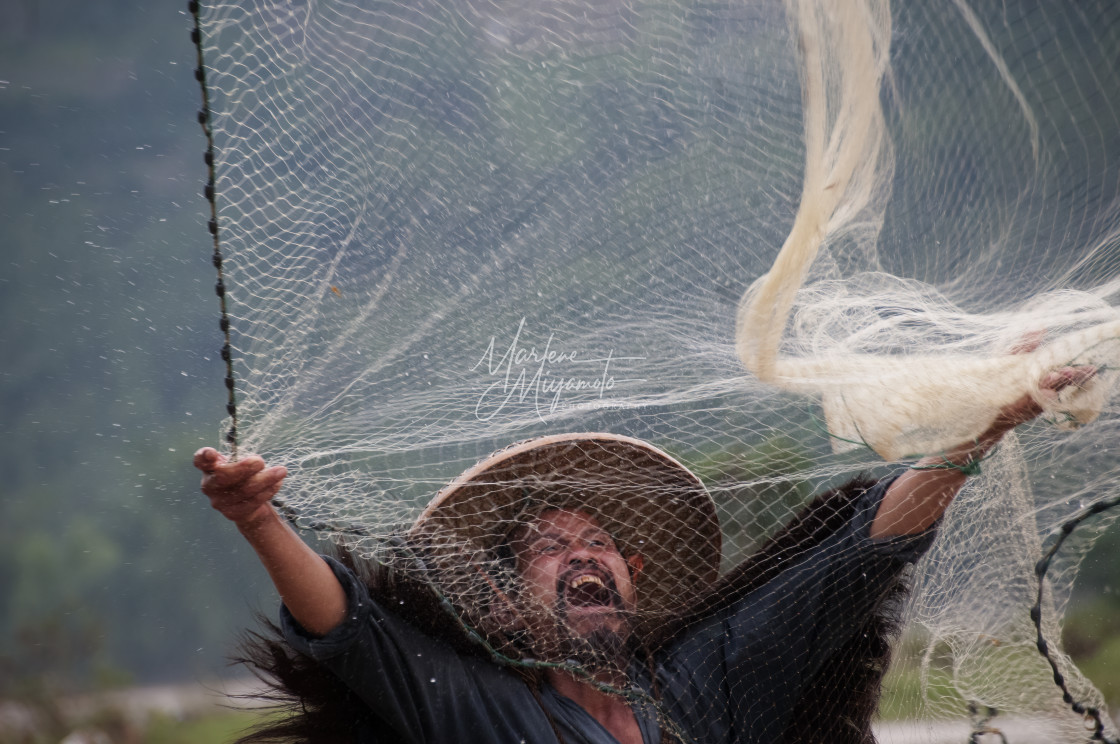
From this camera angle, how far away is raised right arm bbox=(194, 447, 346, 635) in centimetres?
87

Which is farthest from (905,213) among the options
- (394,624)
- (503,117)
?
(394,624)

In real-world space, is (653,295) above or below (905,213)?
below

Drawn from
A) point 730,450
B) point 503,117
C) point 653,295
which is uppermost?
point 503,117

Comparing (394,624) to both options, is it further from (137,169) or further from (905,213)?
(137,169)

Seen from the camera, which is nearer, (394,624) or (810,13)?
(394,624)

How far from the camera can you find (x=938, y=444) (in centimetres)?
104

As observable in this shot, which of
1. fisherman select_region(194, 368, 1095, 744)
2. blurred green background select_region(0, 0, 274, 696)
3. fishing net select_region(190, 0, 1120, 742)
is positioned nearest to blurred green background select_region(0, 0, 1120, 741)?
blurred green background select_region(0, 0, 274, 696)

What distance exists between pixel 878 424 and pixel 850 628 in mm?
321

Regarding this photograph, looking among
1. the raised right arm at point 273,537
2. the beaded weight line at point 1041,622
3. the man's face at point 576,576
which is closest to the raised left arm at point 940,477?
the beaded weight line at point 1041,622

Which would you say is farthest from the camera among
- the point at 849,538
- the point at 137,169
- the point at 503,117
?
the point at 137,169

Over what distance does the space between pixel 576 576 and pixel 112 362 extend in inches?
262

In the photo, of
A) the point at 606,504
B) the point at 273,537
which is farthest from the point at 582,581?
the point at 273,537

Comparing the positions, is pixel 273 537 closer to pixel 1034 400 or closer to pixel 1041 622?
pixel 1034 400

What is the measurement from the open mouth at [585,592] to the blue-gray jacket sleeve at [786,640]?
16cm
